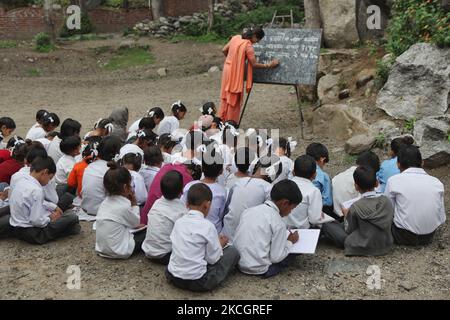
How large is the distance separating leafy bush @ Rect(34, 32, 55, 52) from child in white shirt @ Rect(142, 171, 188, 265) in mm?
12610

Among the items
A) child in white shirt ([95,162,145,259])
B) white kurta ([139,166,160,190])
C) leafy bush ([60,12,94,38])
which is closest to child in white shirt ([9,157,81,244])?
child in white shirt ([95,162,145,259])

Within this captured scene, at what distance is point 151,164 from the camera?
17.6ft

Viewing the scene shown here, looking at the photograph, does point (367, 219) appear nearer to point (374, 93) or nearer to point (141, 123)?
point (141, 123)

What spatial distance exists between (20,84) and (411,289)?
11.4 m

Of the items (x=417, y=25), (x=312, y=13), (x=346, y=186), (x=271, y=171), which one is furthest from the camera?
(x=312, y=13)

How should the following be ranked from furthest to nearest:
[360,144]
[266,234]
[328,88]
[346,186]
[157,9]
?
[157,9], [328,88], [360,144], [346,186], [266,234]

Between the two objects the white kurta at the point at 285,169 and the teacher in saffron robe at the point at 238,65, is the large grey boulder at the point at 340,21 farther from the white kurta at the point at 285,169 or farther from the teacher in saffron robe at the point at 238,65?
the white kurta at the point at 285,169

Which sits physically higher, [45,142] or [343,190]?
[45,142]

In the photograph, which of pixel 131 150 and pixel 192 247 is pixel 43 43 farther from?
pixel 192 247

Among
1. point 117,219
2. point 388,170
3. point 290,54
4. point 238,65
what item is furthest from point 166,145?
point 290,54

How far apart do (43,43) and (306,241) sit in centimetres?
1350

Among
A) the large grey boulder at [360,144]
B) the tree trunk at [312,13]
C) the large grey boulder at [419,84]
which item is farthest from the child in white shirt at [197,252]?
the tree trunk at [312,13]

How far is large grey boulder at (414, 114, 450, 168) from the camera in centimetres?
641

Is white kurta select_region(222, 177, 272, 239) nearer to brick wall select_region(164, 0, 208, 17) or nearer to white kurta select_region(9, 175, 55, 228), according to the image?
white kurta select_region(9, 175, 55, 228)
